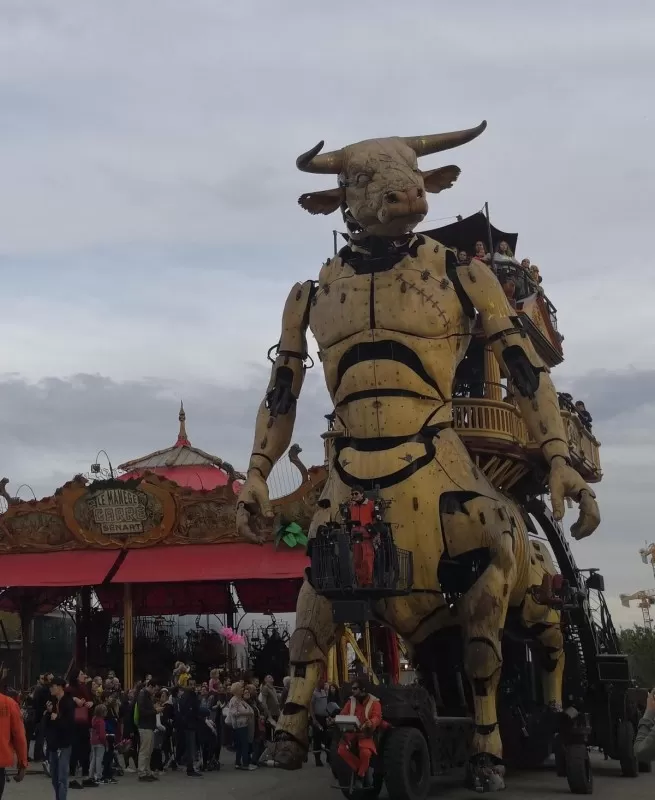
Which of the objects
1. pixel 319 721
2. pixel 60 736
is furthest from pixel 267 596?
pixel 60 736

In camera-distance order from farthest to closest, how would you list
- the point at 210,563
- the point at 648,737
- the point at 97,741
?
the point at 210,563 → the point at 97,741 → the point at 648,737

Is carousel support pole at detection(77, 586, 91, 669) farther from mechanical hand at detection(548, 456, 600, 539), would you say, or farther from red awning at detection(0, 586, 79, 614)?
mechanical hand at detection(548, 456, 600, 539)

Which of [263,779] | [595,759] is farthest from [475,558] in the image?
[595,759]

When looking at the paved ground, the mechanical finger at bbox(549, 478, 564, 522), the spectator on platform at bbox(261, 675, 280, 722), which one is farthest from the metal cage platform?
the spectator on platform at bbox(261, 675, 280, 722)

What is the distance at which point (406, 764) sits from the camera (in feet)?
23.5

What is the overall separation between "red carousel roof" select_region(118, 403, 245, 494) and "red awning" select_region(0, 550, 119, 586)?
4.01 meters

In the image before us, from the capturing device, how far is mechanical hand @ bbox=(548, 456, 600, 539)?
7.63m

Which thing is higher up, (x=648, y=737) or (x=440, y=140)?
(x=440, y=140)

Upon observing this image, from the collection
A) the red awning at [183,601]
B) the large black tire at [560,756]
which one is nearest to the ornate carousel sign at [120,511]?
the red awning at [183,601]

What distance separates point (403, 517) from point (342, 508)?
48 cm

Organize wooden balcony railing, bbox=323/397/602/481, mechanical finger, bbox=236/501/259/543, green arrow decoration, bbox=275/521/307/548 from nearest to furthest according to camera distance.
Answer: mechanical finger, bbox=236/501/259/543, wooden balcony railing, bbox=323/397/602/481, green arrow decoration, bbox=275/521/307/548

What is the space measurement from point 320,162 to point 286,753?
4614 mm

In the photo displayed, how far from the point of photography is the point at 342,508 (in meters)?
7.45

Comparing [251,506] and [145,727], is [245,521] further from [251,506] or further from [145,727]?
[145,727]
